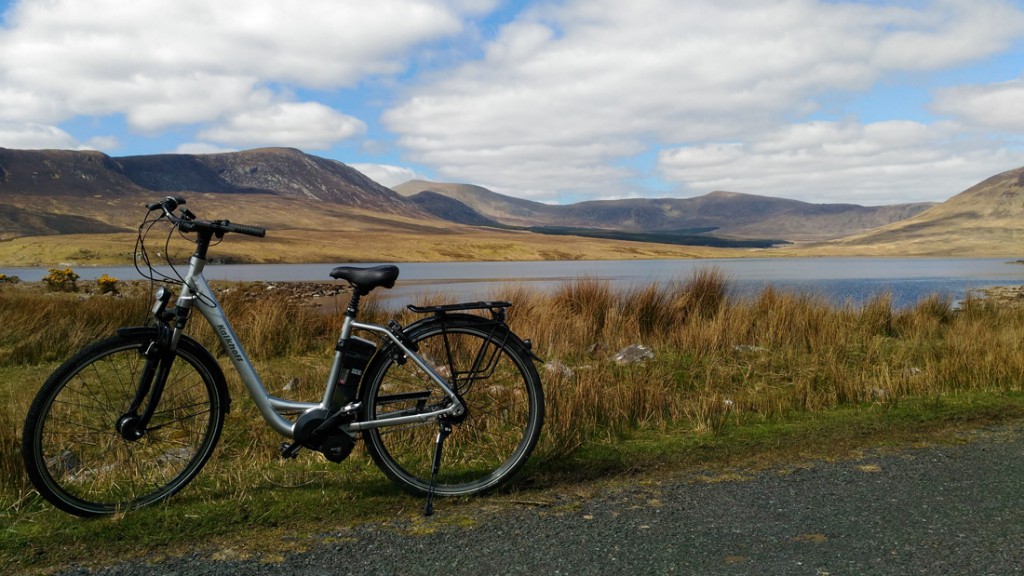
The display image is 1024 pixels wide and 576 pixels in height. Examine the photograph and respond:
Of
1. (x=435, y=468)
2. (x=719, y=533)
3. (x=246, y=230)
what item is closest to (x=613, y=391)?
(x=435, y=468)

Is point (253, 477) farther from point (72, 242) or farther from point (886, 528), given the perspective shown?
point (72, 242)

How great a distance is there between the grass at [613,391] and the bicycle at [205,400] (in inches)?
7.9

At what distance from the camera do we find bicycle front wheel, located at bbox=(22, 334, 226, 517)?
3.55 metres

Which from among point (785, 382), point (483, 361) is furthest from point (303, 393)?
point (785, 382)

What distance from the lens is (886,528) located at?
3357 mm

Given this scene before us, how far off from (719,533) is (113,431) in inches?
127

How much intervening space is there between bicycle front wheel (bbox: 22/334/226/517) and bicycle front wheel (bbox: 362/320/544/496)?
0.97 meters

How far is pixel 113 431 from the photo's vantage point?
4.03m

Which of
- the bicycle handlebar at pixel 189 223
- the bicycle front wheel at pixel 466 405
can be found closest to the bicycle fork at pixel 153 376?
the bicycle handlebar at pixel 189 223

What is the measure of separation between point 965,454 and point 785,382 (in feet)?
9.50

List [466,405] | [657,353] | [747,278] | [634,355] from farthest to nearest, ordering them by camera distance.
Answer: [747,278], [657,353], [634,355], [466,405]

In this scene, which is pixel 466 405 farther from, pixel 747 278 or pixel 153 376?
pixel 747 278

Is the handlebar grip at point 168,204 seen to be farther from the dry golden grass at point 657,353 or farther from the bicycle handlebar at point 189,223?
the dry golden grass at point 657,353

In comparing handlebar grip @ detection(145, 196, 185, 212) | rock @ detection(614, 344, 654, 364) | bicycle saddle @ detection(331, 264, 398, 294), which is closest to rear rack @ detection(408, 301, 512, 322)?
bicycle saddle @ detection(331, 264, 398, 294)
